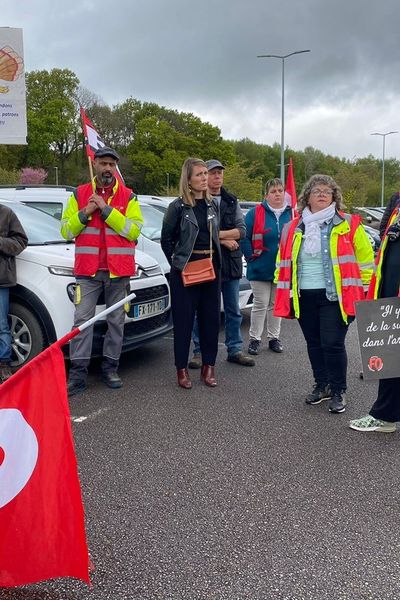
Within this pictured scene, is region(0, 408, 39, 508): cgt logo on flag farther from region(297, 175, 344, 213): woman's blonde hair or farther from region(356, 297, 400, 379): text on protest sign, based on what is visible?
region(297, 175, 344, 213): woman's blonde hair

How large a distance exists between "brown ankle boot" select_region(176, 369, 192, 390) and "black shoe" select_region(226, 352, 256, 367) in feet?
2.75

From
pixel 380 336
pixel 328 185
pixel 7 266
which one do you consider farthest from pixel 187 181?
pixel 380 336

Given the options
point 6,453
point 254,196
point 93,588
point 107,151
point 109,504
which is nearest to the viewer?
point 6,453

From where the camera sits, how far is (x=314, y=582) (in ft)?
7.99

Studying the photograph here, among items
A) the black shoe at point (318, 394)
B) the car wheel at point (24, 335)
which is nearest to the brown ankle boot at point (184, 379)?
the black shoe at point (318, 394)

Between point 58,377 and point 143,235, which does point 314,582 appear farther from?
point 143,235

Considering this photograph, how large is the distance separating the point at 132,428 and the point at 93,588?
1733 millimetres

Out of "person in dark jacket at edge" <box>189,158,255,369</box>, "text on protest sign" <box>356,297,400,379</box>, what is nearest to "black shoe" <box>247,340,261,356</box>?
"person in dark jacket at edge" <box>189,158,255,369</box>

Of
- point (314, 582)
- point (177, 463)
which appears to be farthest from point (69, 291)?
point (314, 582)

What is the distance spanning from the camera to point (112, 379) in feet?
16.5

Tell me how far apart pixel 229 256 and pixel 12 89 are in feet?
8.78

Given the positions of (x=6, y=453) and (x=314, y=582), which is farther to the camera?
(x=314, y=582)

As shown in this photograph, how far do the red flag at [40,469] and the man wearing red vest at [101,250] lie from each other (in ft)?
8.67

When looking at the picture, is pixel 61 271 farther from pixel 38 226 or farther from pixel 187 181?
pixel 187 181
